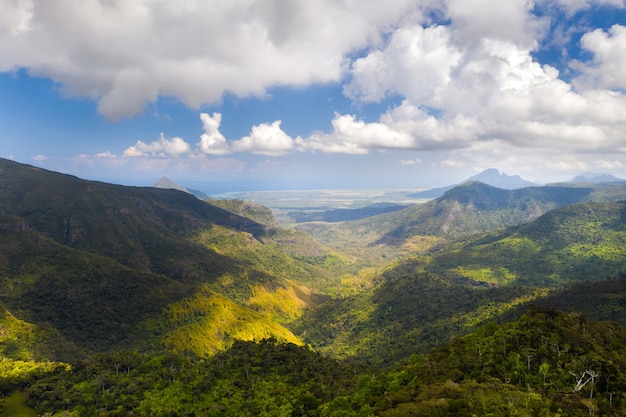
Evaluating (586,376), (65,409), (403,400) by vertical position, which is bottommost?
(65,409)

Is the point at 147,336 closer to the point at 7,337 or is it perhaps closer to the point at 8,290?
the point at 7,337

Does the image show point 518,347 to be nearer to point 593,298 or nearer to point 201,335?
point 593,298

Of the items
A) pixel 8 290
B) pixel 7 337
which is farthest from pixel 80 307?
pixel 7 337

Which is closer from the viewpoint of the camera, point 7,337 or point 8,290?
point 7,337

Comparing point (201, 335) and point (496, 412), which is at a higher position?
point (496, 412)

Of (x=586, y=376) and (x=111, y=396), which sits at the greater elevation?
(x=586, y=376)

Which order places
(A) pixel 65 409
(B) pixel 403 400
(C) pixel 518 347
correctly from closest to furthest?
1. (B) pixel 403 400
2. (C) pixel 518 347
3. (A) pixel 65 409

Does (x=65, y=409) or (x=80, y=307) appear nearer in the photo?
(x=65, y=409)

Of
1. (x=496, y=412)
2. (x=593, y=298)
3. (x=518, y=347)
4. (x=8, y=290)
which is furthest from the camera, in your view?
(x=8, y=290)

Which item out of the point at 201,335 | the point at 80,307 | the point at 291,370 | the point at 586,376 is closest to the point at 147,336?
the point at 201,335
